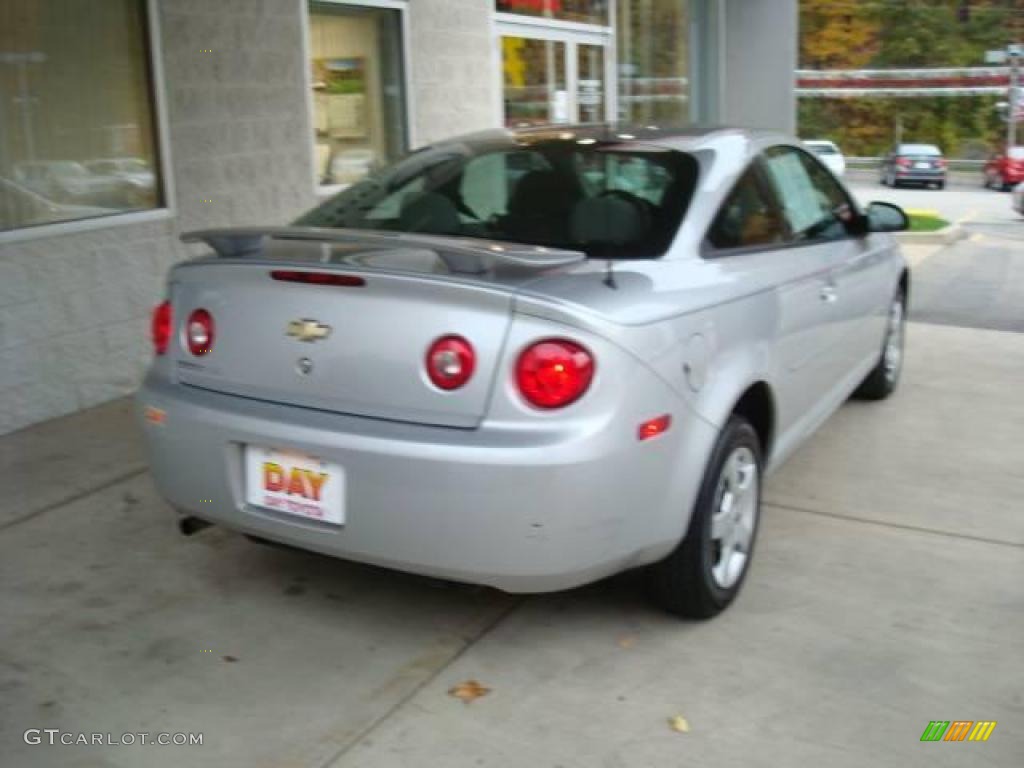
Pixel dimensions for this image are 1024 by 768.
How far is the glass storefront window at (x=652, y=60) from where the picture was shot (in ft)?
42.3

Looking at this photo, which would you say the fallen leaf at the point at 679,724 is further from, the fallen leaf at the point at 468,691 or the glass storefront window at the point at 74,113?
the glass storefront window at the point at 74,113

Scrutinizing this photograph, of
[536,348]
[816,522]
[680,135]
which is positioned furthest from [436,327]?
[816,522]

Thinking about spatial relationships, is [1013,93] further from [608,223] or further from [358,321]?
[358,321]

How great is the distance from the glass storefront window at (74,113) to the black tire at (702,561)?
3.93m

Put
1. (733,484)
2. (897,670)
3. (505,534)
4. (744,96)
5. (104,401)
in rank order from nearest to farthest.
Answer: (505,534) → (897,670) → (733,484) → (104,401) → (744,96)

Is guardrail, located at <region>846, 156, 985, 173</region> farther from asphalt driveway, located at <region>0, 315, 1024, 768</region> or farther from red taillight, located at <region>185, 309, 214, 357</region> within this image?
red taillight, located at <region>185, 309, 214, 357</region>

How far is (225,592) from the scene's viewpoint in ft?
12.6

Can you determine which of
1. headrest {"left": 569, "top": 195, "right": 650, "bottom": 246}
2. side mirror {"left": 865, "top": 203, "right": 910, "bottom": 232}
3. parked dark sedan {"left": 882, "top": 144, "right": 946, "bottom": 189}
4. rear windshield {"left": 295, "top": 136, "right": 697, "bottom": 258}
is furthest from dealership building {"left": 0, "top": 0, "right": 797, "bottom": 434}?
parked dark sedan {"left": 882, "top": 144, "right": 946, "bottom": 189}

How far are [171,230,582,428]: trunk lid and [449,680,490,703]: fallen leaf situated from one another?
78 cm

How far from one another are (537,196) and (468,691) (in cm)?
167

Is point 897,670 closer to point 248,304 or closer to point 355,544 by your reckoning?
point 355,544

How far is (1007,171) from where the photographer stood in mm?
35938

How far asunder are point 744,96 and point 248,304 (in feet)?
43.0

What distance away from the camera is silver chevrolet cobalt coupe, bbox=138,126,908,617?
9.75ft
